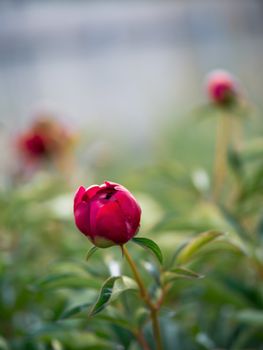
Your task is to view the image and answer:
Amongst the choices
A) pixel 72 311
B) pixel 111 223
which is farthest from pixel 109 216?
pixel 72 311

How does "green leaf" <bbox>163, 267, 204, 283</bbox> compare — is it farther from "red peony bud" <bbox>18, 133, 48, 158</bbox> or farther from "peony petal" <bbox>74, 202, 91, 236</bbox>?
"red peony bud" <bbox>18, 133, 48, 158</bbox>

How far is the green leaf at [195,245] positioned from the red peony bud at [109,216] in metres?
0.09

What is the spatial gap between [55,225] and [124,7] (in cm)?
343

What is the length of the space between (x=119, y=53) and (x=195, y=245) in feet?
12.5

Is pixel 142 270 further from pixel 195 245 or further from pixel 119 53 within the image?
pixel 119 53

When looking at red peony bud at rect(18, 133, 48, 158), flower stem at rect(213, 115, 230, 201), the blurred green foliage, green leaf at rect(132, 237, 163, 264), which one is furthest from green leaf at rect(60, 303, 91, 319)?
red peony bud at rect(18, 133, 48, 158)

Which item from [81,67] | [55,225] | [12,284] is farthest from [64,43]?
[12,284]

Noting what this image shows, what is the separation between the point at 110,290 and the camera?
525mm

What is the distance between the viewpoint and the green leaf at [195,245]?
1.98 feet

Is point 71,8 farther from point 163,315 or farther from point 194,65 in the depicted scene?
point 163,315

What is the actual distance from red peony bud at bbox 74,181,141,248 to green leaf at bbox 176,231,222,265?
9 cm

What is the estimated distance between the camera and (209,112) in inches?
43.6

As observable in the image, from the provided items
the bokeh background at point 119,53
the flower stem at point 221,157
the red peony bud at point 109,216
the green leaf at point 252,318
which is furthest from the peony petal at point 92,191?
the bokeh background at point 119,53

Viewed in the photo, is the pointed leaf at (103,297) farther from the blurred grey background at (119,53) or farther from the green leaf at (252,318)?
the blurred grey background at (119,53)
